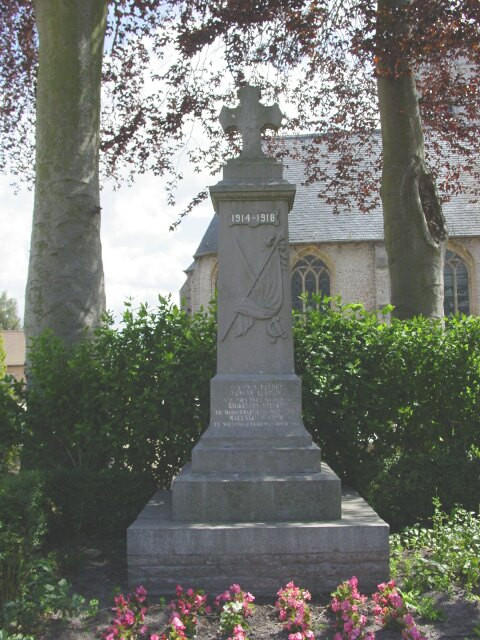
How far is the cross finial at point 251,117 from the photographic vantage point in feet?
20.2

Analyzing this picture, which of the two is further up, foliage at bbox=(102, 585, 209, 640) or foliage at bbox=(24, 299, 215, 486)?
foliage at bbox=(24, 299, 215, 486)

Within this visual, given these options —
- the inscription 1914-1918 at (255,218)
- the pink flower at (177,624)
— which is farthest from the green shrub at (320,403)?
the pink flower at (177,624)

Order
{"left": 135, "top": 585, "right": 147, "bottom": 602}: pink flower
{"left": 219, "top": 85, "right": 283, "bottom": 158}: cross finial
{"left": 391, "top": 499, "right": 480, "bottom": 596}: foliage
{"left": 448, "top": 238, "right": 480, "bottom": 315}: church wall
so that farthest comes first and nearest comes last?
{"left": 448, "top": 238, "right": 480, "bottom": 315}: church wall
{"left": 219, "top": 85, "right": 283, "bottom": 158}: cross finial
{"left": 391, "top": 499, "right": 480, "bottom": 596}: foliage
{"left": 135, "top": 585, "right": 147, "bottom": 602}: pink flower

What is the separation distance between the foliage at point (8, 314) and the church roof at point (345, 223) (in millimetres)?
50579

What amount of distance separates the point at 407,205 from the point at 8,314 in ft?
236

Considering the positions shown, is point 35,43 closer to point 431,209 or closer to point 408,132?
point 408,132

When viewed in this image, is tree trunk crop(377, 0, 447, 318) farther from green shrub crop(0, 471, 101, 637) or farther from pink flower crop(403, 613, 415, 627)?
green shrub crop(0, 471, 101, 637)

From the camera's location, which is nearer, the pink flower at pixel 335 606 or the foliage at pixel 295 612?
the foliage at pixel 295 612

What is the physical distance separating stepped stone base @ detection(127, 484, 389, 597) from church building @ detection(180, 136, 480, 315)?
2070cm

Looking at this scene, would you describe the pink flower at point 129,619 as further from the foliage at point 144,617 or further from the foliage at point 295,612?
the foliage at point 295,612

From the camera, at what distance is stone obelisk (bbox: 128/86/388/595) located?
491cm

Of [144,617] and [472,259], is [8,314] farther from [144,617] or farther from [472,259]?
[144,617]

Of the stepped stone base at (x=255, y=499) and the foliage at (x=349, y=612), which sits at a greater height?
the stepped stone base at (x=255, y=499)

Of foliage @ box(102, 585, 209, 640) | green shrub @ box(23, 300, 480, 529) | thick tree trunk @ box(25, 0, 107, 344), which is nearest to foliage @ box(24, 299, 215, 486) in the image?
green shrub @ box(23, 300, 480, 529)
